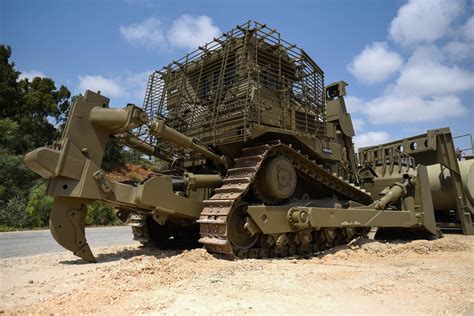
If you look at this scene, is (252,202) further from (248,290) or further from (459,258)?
(459,258)

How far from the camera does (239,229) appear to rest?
773 centimetres

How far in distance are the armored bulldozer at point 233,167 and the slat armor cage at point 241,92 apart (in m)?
0.03

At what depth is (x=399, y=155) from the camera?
1212 centimetres

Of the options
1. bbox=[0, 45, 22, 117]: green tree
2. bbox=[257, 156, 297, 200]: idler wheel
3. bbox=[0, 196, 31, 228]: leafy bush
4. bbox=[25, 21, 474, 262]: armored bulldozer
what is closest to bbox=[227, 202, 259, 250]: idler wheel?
bbox=[25, 21, 474, 262]: armored bulldozer

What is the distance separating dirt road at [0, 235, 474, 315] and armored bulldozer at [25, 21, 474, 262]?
79 centimetres

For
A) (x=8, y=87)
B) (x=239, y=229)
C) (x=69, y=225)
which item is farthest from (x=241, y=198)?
(x=8, y=87)

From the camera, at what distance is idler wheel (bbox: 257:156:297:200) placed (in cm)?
801

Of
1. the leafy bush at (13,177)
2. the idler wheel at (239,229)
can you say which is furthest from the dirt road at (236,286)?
the leafy bush at (13,177)

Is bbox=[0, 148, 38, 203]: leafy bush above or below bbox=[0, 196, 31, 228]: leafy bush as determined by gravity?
above

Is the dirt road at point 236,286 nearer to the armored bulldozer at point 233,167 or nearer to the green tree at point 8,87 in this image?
the armored bulldozer at point 233,167

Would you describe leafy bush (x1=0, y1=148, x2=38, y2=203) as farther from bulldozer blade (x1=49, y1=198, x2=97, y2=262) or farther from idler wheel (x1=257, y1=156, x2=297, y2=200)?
idler wheel (x1=257, y1=156, x2=297, y2=200)

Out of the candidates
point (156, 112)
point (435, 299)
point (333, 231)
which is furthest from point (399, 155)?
point (435, 299)

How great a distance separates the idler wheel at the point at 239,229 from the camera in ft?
24.8

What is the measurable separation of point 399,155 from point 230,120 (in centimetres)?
634
